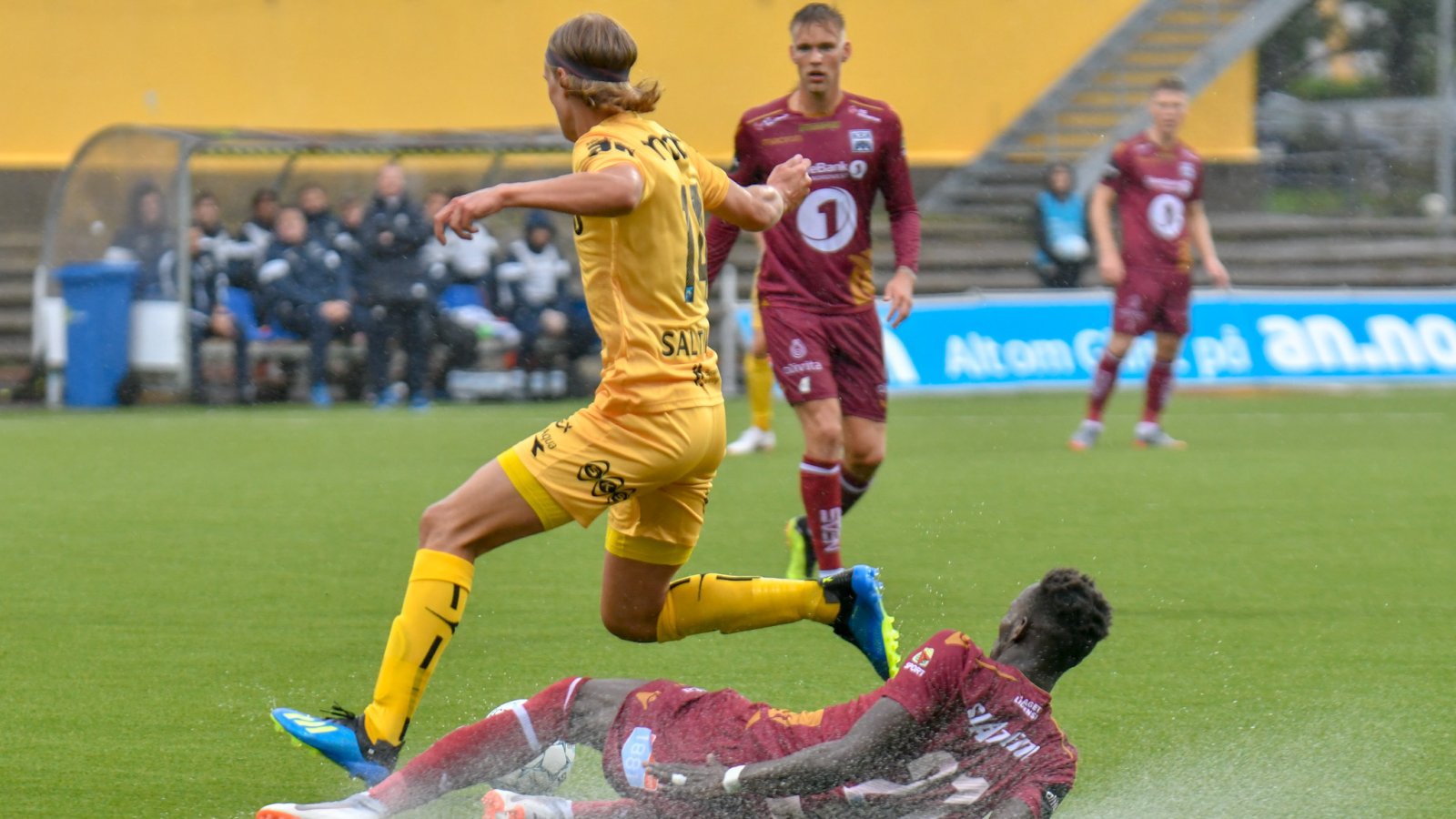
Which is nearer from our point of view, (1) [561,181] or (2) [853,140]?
(1) [561,181]

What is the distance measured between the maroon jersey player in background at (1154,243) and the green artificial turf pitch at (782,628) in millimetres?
798

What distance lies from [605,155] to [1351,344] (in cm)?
1449

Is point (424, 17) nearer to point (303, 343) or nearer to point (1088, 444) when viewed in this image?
point (303, 343)

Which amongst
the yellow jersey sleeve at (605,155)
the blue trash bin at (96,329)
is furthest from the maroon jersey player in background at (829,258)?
the blue trash bin at (96,329)

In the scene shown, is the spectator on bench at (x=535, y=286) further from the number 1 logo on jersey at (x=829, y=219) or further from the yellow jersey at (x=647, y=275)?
the yellow jersey at (x=647, y=275)

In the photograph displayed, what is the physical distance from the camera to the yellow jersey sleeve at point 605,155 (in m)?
4.48

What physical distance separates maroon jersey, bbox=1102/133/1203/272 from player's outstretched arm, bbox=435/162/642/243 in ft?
29.7

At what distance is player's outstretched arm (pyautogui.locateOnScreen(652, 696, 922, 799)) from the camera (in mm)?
4012

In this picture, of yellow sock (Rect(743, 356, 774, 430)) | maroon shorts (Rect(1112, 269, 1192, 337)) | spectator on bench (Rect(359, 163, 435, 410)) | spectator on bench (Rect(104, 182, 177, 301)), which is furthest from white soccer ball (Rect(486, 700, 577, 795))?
spectator on bench (Rect(104, 182, 177, 301))

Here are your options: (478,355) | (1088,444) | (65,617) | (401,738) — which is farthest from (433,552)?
(478,355)

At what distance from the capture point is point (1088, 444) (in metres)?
13.2

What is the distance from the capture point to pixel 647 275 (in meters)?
4.67

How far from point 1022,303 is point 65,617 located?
11.7m

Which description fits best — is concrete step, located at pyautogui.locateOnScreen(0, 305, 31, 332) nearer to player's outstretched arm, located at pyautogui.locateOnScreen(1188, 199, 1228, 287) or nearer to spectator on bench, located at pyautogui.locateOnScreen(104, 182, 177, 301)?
spectator on bench, located at pyautogui.locateOnScreen(104, 182, 177, 301)
